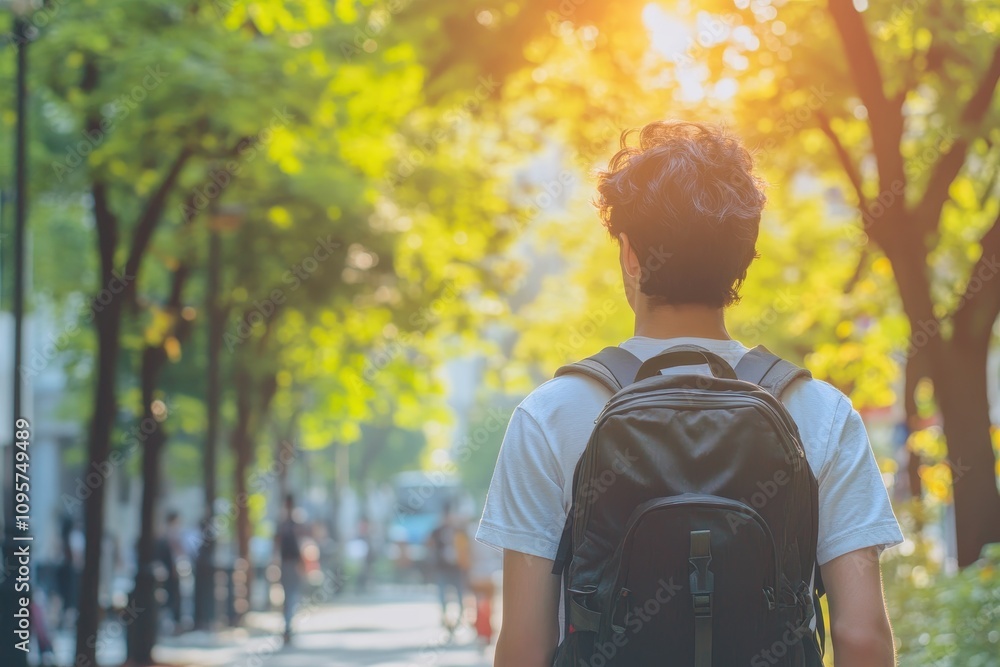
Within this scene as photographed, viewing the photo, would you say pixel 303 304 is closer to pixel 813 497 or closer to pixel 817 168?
pixel 817 168

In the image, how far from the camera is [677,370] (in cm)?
255

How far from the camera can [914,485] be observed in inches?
729

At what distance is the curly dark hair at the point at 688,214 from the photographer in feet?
8.46

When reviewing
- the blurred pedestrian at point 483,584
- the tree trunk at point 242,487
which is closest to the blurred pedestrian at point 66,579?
the tree trunk at point 242,487

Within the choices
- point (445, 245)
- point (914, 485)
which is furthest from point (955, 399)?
point (445, 245)

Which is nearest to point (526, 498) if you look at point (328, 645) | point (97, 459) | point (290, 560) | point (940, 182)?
point (940, 182)

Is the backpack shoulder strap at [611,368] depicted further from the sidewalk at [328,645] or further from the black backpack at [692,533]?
the sidewalk at [328,645]

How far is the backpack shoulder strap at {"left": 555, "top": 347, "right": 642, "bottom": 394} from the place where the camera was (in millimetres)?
2545

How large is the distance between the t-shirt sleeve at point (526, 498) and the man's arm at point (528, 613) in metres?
0.02

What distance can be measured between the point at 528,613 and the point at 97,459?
1281cm

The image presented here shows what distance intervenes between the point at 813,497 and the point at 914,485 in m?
16.8

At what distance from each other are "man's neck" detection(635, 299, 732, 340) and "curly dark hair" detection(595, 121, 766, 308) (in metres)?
0.02

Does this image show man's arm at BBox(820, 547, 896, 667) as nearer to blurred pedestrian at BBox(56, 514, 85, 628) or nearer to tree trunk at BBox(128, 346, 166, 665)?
Answer: tree trunk at BBox(128, 346, 166, 665)

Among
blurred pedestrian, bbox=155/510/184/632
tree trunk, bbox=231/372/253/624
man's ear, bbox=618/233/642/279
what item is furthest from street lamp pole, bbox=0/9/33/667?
tree trunk, bbox=231/372/253/624
